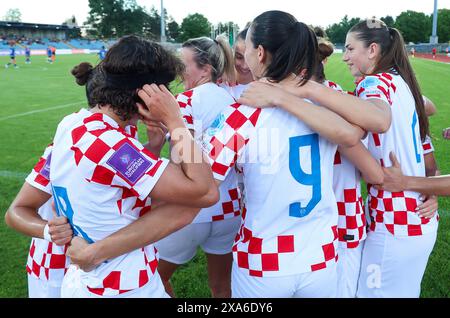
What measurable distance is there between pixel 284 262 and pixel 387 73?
1.13 metres

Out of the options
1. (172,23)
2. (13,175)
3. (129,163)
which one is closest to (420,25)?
(172,23)

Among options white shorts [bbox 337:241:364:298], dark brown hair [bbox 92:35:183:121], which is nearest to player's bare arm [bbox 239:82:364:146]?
dark brown hair [bbox 92:35:183:121]

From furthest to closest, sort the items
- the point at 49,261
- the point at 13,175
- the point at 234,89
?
1. the point at 13,175
2. the point at 234,89
3. the point at 49,261

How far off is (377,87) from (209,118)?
102 cm

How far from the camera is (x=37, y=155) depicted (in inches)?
280

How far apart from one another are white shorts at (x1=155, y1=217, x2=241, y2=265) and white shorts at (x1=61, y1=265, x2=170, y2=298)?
808 mm

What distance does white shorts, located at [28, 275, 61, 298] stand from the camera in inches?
77.5

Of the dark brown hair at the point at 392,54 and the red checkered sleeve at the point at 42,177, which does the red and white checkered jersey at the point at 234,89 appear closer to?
the dark brown hair at the point at 392,54

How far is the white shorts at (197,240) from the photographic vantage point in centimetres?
256

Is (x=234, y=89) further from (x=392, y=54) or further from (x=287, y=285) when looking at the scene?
(x=287, y=285)

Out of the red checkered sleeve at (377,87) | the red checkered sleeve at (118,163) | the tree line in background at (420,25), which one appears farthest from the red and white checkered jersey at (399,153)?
the tree line in background at (420,25)

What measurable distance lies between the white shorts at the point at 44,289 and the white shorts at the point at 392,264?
150 centimetres
